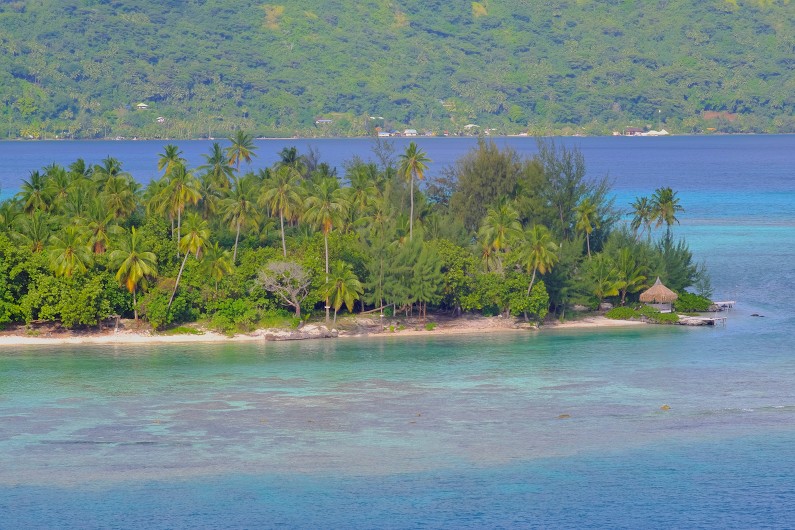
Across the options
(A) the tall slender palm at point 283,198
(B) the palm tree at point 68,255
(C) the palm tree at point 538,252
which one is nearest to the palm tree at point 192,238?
(A) the tall slender palm at point 283,198

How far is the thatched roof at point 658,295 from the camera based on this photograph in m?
81.8

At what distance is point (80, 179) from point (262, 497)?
47.5 meters

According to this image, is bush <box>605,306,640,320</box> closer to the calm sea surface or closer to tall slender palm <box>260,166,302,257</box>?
the calm sea surface

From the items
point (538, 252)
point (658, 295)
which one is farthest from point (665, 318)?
point (538, 252)

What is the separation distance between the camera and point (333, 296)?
76.1 meters

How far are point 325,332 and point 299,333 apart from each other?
171 centimetres

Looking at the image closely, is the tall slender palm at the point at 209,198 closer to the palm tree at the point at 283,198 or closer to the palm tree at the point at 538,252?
the palm tree at the point at 283,198

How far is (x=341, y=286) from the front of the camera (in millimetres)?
75625

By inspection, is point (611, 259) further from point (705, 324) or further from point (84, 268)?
point (84, 268)

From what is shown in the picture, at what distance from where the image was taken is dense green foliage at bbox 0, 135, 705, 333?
7444 cm

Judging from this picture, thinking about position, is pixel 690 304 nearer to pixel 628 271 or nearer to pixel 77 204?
pixel 628 271

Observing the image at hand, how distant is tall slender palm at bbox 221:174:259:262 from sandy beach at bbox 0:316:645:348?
23.7 feet

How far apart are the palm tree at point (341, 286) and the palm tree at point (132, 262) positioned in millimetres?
11027

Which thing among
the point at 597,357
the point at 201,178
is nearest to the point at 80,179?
the point at 201,178
